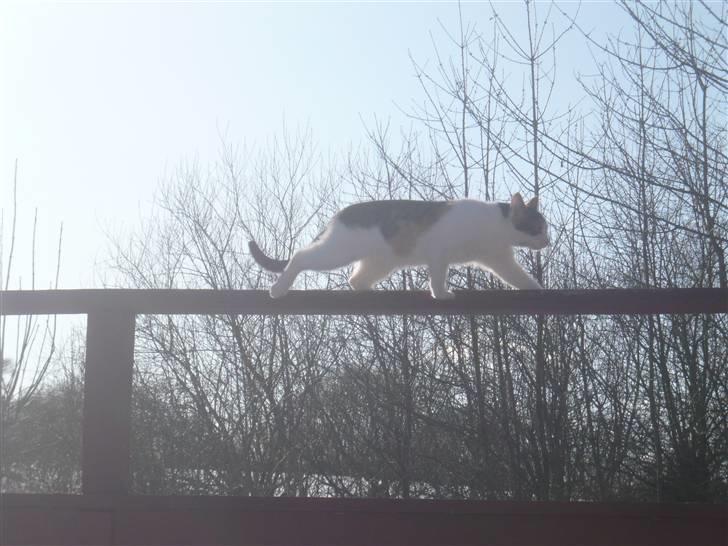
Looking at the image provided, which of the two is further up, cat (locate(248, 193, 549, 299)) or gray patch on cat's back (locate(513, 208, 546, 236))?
gray patch on cat's back (locate(513, 208, 546, 236))

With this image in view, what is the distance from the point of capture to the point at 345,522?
82.0 inches

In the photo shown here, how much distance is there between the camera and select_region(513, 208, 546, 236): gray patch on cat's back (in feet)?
12.4

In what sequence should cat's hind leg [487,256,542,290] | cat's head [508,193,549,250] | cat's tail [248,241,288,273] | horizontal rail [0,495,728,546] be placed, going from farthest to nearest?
cat's head [508,193,549,250] → cat's hind leg [487,256,542,290] → cat's tail [248,241,288,273] → horizontal rail [0,495,728,546]

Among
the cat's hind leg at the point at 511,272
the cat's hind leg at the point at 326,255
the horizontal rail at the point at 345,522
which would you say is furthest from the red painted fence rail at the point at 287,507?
the cat's hind leg at the point at 511,272

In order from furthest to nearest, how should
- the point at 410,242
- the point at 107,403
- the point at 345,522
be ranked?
the point at 410,242 < the point at 107,403 < the point at 345,522

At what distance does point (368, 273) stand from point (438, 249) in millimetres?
443

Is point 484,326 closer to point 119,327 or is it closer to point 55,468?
point 55,468

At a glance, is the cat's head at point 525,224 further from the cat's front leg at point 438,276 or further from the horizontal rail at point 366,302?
the horizontal rail at point 366,302

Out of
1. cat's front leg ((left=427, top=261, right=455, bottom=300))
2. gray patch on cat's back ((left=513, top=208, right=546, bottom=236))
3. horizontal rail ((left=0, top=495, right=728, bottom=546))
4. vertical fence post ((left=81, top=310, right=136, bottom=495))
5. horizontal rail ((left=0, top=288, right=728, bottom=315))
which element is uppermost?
gray patch on cat's back ((left=513, top=208, right=546, bottom=236))

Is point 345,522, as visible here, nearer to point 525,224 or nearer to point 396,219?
point 396,219

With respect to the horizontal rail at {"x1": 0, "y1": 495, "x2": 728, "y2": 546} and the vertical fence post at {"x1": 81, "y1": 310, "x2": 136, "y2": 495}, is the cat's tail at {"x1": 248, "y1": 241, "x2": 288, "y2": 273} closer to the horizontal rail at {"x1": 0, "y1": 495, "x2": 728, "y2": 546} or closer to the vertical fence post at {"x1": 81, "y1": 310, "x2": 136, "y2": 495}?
the vertical fence post at {"x1": 81, "y1": 310, "x2": 136, "y2": 495}

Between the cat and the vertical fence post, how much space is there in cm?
98

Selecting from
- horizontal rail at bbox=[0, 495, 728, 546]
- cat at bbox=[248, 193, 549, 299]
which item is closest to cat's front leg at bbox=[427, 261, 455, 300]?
cat at bbox=[248, 193, 549, 299]

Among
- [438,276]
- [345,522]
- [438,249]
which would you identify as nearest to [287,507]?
[345,522]
